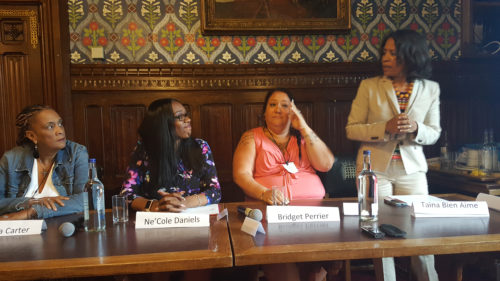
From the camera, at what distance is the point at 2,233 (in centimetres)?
122

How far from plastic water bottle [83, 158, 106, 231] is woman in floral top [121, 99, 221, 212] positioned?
0.38 metres

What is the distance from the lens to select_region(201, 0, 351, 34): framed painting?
293 centimetres

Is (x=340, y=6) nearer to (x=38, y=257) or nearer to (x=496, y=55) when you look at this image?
(x=496, y=55)

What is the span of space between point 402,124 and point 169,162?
1238 mm

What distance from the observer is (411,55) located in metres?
2.05

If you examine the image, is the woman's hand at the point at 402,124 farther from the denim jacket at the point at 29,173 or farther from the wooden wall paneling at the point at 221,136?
the denim jacket at the point at 29,173

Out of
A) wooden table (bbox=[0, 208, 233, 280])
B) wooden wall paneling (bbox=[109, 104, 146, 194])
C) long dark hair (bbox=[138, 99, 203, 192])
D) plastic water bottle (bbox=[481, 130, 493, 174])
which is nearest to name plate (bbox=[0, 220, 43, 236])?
wooden table (bbox=[0, 208, 233, 280])

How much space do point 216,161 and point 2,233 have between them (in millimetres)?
1939

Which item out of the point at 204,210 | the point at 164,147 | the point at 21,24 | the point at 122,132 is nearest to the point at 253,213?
the point at 204,210

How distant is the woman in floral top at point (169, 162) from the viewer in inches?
72.1

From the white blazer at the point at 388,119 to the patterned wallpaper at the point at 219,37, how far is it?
1.08 meters

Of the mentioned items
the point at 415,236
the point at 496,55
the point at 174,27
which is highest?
the point at 174,27

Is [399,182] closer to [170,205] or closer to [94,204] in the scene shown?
[170,205]

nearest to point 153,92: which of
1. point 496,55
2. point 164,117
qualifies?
point 164,117
